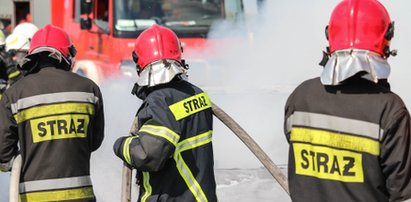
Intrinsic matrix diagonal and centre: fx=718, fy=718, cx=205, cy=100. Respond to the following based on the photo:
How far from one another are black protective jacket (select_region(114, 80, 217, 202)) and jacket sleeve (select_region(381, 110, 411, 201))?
3.33 feet

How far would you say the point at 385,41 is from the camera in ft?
8.67

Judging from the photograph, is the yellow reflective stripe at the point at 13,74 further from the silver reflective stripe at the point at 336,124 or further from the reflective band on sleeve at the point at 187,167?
the silver reflective stripe at the point at 336,124

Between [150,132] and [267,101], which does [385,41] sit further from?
[267,101]

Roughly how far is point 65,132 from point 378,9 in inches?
68.8

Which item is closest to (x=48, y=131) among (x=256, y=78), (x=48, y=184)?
(x=48, y=184)

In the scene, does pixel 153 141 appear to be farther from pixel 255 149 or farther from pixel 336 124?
pixel 336 124

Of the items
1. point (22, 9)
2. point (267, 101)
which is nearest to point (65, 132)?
point (267, 101)

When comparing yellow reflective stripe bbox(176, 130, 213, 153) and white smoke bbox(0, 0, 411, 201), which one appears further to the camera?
white smoke bbox(0, 0, 411, 201)

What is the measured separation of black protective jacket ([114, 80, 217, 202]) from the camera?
10.2ft

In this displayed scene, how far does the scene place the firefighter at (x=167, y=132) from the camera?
3.13 meters

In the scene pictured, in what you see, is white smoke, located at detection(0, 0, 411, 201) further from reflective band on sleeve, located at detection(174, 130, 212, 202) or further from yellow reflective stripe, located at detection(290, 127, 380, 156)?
yellow reflective stripe, located at detection(290, 127, 380, 156)

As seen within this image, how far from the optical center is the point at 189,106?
10.8 ft

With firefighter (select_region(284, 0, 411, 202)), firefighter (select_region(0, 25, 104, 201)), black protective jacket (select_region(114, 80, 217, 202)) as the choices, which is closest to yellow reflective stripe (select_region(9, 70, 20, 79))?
firefighter (select_region(0, 25, 104, 201))

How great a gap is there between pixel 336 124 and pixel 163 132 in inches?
32.6
